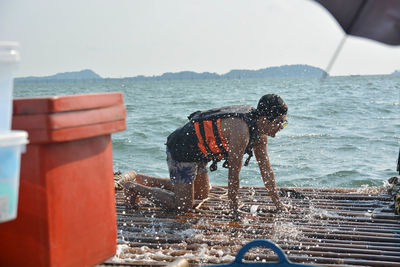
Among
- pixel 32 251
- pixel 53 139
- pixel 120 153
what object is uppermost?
pixel 53 139

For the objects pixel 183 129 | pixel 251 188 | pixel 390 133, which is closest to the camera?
pixel 183 129

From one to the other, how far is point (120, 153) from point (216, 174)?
3715mm

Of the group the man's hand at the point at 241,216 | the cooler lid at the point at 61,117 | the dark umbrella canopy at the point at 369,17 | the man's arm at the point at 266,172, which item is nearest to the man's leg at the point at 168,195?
the man's hand at the point at 241,216

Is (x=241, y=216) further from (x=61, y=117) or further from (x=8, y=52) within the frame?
(x=8, y=52)

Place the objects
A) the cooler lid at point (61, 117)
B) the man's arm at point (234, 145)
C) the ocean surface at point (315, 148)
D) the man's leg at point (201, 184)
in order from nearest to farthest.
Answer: the cooler lid at point (61, 117), the man's arm at point (234, 145), the man's leg at point (201, 184), the ocean surface at point (315, 148)

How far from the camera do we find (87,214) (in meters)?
1.96

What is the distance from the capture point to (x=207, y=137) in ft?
13.8

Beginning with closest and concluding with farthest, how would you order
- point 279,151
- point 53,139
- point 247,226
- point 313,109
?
point 53,139, point 247,226, point 279,151, point 313,109

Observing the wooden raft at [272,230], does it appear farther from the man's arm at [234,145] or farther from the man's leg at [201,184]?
the man's arm at [234,145]

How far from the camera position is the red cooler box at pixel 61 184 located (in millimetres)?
1771

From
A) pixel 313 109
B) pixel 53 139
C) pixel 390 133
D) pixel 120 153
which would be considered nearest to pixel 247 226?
pixel 53 139

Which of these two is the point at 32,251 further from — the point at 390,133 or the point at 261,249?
the point at 390,133

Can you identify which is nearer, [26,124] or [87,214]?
[26,124]

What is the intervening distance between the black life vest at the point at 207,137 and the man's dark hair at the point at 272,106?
145mm
